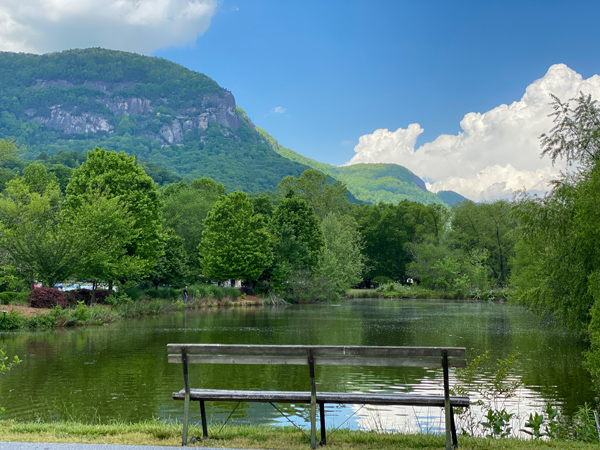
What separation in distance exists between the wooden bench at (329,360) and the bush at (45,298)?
Result: 27.5 meters

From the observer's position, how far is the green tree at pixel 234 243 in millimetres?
56688

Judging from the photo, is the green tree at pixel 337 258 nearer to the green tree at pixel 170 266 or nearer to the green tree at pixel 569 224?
the green tree at pixel 170 266

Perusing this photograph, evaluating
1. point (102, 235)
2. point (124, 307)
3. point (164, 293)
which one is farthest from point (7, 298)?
point (164, 293)

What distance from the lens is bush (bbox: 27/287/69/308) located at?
31.1 meters

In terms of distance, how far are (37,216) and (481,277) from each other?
52.1 metres

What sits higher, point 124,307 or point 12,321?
point 12,321

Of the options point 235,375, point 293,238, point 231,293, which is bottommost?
point 235,375

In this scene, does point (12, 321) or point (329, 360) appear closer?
point (329, 360)

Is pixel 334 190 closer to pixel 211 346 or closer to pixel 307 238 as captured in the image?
pixel 307 238

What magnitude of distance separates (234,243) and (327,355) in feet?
A: 167

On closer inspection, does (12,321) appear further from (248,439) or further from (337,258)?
(337,258)

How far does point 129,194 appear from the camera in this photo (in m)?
43.6

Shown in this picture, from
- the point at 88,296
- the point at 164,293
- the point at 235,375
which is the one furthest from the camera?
the point at 164,293

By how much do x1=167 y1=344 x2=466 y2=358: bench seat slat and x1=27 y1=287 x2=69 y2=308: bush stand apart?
27672 mm
